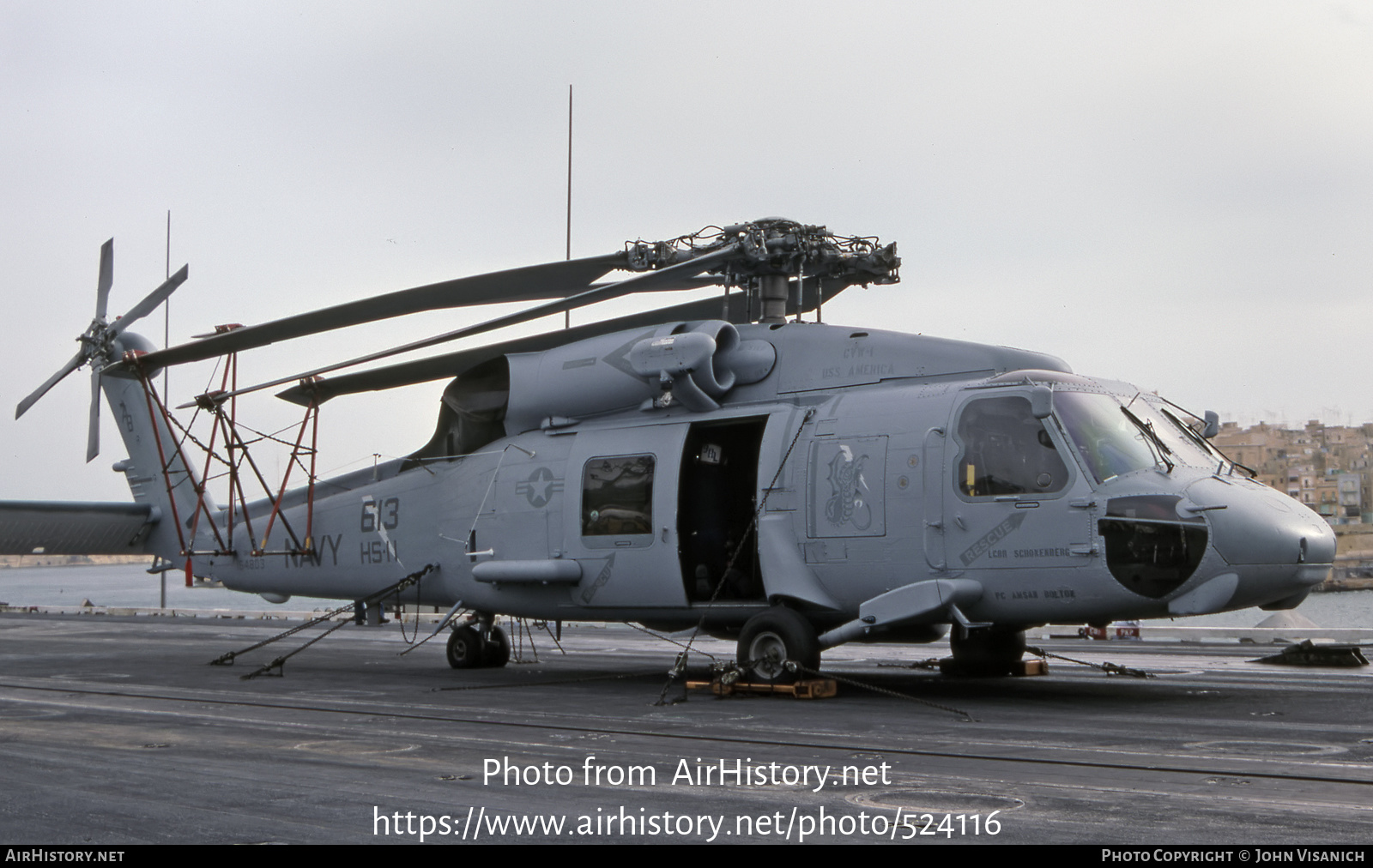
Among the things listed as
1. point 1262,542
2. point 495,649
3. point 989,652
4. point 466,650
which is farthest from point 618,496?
point 1262,542

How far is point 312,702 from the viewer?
12031 mm

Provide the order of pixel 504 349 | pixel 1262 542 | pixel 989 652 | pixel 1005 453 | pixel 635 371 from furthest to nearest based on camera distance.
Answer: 1. pixel 504 349
2. pixel 635 371
3. pixel 989 652
4. pixel 1005 453
5. pixel 1262 542

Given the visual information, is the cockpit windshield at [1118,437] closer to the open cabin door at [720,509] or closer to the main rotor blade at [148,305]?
the open cabin door at [720,509]

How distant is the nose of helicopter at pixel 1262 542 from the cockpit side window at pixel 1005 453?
121cm

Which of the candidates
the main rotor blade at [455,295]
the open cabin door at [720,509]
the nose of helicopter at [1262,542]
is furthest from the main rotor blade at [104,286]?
the nose of helicopter at [1262,542]

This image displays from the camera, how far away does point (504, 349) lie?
16.2m

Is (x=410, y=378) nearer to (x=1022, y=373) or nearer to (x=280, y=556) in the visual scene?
(x=280, y=556)

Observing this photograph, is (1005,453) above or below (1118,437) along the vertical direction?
below

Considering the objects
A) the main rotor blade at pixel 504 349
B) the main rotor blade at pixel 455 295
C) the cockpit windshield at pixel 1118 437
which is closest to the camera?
the cockpit windshield at pixel 1118 437

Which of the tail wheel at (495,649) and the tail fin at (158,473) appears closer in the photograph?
the tail wheel at (495,649)

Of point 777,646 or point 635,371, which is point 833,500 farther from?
point 635,371

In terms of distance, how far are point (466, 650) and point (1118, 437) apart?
906cm

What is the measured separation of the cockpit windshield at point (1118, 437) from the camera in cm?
1110
